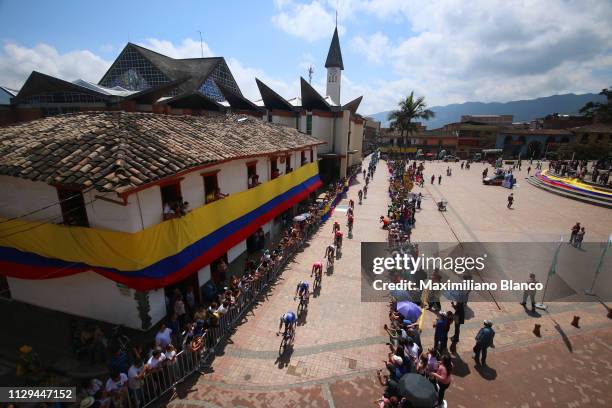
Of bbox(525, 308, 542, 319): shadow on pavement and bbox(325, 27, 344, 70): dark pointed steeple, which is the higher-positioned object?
bbox(325, 27, 344, 70): dark pointed steeple

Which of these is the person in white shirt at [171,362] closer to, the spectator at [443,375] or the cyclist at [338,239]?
the spectator at [443,375]

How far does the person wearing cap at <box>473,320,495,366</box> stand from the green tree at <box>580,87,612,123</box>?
85103mm

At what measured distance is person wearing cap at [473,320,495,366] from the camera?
779 cm

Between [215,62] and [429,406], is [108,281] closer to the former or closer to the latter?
[429,406]

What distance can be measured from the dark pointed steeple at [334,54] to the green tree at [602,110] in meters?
60.9

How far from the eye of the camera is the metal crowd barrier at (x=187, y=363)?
667 cm

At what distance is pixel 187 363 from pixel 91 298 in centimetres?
430

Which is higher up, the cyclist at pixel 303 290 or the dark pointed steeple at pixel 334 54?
the dark pointed steeple at pixel 334 54

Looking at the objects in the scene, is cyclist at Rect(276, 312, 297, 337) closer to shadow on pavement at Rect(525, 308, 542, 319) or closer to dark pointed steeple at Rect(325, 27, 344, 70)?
shadow on pavement at Rect(525, 308, 542, 319)

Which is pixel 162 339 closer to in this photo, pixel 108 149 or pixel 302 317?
pixel 302 317

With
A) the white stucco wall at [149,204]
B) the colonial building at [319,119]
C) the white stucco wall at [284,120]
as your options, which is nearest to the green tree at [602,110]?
the colonial building at [319,119]

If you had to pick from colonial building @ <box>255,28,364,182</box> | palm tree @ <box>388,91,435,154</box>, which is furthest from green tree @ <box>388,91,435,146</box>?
colonial building @ <box>255,28,364,182</box>

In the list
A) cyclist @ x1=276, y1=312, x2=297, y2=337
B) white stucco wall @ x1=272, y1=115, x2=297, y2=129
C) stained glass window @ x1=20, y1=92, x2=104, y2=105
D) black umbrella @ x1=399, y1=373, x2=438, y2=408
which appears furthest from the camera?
white stucco wall @ x1=272, y1=115, x2=297, y2=129

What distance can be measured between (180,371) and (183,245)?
3.60m
